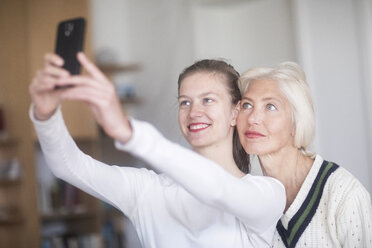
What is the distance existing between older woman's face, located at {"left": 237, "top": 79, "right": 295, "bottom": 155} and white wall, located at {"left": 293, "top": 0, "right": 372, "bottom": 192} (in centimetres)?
79

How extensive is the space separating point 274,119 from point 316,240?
29 cm

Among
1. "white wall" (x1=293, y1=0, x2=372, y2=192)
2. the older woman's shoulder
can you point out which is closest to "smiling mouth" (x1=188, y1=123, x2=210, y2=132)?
the older woman's shoulder

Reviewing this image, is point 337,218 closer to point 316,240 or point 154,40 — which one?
point 316,240

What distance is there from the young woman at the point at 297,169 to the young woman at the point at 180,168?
7 cm

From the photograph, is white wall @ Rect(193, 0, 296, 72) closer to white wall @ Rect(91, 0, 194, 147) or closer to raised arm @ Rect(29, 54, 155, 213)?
white wall @ Rect(91, 0, 194, 147)

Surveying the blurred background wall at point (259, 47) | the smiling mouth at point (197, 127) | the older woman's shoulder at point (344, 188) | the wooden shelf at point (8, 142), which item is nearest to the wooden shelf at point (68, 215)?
the wooden shelf at point (8, 142)

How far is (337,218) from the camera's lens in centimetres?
115

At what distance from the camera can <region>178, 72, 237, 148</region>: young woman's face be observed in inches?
47.1

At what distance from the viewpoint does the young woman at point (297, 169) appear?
1.16m

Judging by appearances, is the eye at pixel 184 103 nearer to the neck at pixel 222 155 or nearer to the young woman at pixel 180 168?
the young woman at pixel 180 168

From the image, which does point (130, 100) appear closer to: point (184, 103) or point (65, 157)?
point (184, 103)

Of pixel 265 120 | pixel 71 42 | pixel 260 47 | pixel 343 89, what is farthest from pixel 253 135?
pixel 260 47

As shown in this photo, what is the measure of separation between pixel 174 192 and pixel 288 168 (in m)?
0.28

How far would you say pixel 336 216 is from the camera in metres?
1.16
